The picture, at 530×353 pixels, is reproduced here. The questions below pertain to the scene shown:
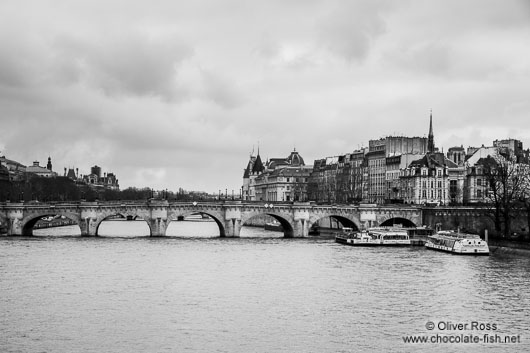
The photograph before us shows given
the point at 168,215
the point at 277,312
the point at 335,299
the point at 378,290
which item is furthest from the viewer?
the point at 168,215

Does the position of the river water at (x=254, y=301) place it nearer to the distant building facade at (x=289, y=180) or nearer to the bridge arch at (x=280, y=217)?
the bridge arch at (x=280, y=217)

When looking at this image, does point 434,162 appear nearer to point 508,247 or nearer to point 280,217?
point 280,217

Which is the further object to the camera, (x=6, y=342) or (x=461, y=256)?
(x=461, y=256)

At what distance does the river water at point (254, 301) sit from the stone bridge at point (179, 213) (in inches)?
757

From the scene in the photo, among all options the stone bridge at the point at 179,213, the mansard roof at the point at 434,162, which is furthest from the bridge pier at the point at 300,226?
the mansard roof at the point at 434,162

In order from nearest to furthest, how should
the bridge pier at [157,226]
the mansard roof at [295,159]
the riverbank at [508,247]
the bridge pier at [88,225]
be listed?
the riverbank at [508,247] < the bridge pier at [88,225] < the bridge pier at [157,226] < the mansard roof at [295,159]

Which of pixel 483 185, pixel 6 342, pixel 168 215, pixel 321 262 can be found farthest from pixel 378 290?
pixel 483 185

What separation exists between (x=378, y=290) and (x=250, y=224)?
102148 millimetres

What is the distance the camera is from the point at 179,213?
302ft

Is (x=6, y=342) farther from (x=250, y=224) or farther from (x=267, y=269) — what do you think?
(x=250, y=224)

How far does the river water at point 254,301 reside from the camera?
36.6m

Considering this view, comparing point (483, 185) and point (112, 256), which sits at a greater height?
point (483, 185)

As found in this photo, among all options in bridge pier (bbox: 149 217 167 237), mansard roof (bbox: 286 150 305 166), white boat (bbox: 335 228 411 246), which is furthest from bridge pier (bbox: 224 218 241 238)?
mansard roof (bbox: 286 150 305 166)

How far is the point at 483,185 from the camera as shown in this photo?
117m
